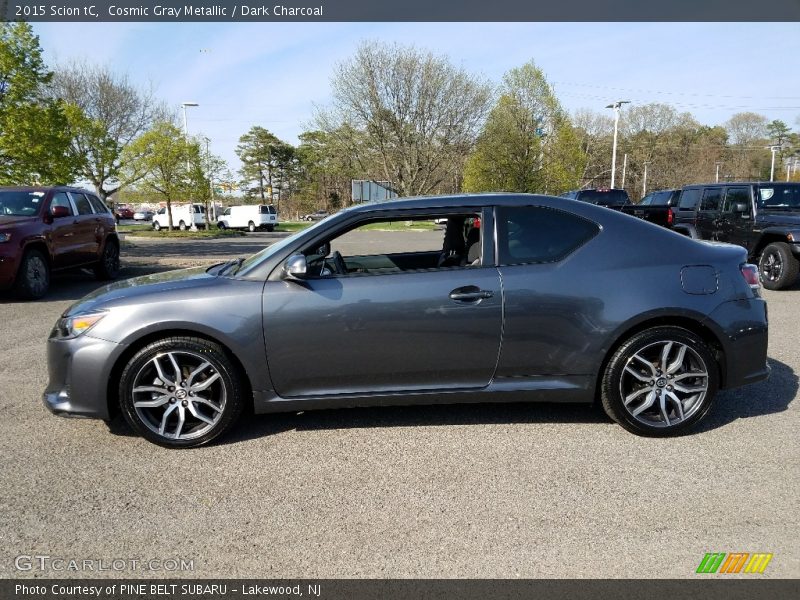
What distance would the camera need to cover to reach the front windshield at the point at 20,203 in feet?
29.9

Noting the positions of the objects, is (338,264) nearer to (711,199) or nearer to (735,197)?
(735,197)

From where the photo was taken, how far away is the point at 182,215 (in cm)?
4041

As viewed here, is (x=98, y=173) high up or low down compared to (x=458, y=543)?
up

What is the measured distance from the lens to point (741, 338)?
3773 millimetres

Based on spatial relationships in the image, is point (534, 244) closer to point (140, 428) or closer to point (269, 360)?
point (269, 360)

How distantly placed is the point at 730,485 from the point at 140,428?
3.52 metres

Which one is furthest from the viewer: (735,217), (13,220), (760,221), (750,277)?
(735,217)

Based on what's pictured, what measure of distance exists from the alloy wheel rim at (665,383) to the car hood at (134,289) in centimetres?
287

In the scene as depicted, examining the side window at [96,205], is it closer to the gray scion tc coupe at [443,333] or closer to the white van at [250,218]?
the gray scion tc coupe at [443,333]

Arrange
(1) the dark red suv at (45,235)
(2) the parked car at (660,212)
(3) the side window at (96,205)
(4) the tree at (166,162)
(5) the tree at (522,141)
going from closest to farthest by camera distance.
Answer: (1) the dark red suv at (45,235) → (3) the side window at (96,205) → (2) the parked car at (660,212) → (4) the tree at (166,162) → (5) the tree at (522,141)

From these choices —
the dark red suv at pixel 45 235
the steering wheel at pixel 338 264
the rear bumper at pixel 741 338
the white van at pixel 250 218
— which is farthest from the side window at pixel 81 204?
Answer: the white van at pixel 250 218

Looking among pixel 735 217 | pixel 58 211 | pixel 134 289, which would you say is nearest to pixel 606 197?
pixel 735 217

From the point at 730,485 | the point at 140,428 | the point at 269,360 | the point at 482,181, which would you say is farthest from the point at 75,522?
the point at 482,181

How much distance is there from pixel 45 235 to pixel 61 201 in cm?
101
